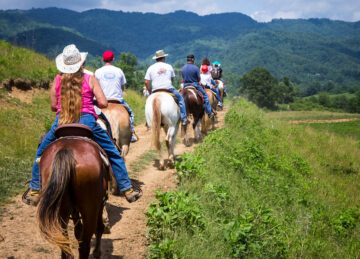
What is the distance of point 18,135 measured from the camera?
353 inches

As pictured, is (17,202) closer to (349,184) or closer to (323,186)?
(323,186)

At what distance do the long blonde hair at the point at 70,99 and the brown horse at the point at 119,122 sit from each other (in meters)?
2.56

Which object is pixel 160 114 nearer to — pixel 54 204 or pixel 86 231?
pixel 86 231

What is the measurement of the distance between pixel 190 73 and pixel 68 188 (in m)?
8.48

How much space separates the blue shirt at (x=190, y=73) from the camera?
36.6ft

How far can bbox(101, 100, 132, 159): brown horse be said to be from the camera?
21.7 ft

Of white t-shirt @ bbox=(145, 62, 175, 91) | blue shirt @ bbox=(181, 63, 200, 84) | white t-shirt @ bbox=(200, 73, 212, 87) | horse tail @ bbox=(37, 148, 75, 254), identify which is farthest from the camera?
white t-shirt @ bbox=(200, 73, 212, 87)

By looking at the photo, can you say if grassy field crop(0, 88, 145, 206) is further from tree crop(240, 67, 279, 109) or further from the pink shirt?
tree crop(240, 67, 279, 109)

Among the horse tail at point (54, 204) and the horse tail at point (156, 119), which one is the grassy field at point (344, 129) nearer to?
the horse tail at point (156, 119)

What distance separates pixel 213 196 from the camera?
6406 mm

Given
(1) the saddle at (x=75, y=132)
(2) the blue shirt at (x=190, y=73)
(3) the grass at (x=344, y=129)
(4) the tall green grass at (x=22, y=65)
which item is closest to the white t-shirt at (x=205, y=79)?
(2) the blue shirt at (x=190, y=73)

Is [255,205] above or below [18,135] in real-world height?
below

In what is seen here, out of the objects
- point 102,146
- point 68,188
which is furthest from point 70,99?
point 68,188

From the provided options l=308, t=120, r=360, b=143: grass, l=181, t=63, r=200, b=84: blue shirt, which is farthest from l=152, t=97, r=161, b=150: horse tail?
l=308, t=120, r=360, b=143: grass
